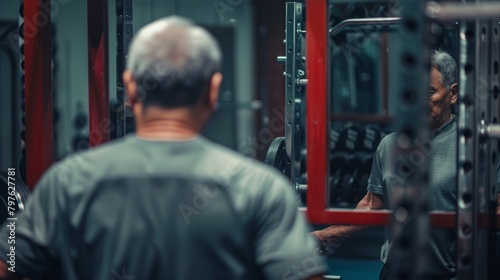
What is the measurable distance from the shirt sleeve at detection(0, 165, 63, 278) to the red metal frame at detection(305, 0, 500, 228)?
1.24 metres

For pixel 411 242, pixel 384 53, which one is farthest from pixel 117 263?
pixel 384 53

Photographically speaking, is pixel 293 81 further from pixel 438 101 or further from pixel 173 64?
pixel 173 64

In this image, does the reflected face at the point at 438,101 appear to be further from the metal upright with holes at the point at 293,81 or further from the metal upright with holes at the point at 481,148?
the metal upright with holes at the point at 481,148

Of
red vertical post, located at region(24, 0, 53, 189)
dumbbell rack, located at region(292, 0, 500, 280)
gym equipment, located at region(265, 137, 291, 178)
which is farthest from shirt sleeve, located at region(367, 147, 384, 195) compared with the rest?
red vertical post, located at region(24, 0, 53, 189)

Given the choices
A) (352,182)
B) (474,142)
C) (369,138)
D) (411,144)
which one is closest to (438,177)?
(474,142)

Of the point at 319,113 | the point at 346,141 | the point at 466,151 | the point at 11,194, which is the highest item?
the point at 319,113

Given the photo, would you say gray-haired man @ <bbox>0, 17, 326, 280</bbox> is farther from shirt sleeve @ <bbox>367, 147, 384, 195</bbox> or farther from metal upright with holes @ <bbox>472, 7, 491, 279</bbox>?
shirt sleeve @ <bbox>367, 147, 384, 195</bbox>

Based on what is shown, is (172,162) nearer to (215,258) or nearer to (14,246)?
(215,258)

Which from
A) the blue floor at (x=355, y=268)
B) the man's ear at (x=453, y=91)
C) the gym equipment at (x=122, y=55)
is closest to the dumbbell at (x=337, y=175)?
the blue floor at (x=355, y=268)

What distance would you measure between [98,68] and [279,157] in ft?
3.15

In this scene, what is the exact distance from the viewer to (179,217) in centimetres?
158

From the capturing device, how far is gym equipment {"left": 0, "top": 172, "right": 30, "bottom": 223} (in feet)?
9.34

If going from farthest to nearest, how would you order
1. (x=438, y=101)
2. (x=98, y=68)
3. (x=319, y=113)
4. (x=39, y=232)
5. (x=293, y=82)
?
(x=293, y=82)
(x=438, y=101)
(x=98, y=68)
(x=319, y=113)
(x=39, y=232)

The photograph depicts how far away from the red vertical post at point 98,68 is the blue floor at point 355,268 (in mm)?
2746
